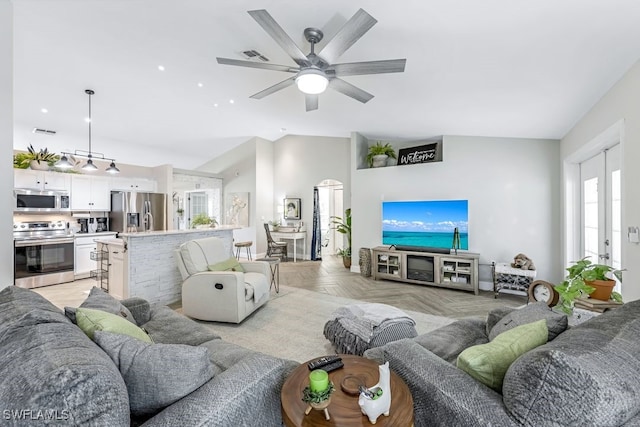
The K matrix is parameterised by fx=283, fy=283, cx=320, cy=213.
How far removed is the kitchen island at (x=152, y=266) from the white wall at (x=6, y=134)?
4.71 ft

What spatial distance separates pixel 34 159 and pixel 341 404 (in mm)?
6378

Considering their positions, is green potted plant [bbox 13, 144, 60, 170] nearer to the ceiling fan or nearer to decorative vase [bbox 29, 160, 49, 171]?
decorative vase [bbox 29, 160, 49, 171]

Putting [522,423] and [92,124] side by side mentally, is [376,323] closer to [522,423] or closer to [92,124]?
[522,423]

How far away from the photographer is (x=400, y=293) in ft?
14.6

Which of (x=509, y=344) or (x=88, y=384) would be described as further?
(x=509, y=344)

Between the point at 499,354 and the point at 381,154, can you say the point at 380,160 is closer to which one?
the point at 381,154

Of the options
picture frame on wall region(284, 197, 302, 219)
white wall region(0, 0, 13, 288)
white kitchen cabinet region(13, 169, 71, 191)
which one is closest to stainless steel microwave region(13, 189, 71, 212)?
white kitchen cabinet region(13, 169, 71, 191)

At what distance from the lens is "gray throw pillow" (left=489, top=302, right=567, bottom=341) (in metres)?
1.38

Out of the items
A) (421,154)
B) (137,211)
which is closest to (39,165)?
(137,211)

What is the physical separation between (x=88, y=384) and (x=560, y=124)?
4.93 metres

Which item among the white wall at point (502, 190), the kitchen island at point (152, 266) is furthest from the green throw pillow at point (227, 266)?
the white wall at point (502, 190)

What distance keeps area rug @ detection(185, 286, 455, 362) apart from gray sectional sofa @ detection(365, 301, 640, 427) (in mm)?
1483

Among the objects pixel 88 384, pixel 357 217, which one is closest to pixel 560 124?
pixel 357 217

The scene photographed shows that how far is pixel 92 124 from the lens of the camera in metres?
5.30
